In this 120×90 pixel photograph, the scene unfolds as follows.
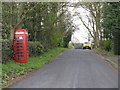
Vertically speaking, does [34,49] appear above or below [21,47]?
A: below

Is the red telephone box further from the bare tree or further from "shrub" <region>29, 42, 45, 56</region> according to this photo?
the bare tree

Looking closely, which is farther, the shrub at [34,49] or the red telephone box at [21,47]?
the shrub at [34,49]

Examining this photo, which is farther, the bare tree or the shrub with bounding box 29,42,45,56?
the bare tree

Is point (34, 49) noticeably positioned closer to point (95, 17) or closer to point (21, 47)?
point (21, 47)

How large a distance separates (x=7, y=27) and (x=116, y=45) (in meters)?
12.0

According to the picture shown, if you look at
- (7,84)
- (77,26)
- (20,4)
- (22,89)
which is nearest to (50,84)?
(22,89)

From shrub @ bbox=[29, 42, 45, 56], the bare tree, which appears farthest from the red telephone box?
the bare tree

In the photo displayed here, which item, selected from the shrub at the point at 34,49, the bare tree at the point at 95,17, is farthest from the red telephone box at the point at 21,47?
the bare tree at the point at 95,17

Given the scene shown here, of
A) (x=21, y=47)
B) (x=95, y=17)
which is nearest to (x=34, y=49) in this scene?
(x=21, y=47)

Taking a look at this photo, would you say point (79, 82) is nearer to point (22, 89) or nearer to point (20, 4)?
point (22, 89)

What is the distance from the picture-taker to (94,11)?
1505 inches

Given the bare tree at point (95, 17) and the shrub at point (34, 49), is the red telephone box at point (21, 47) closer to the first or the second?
the shrub at point (34, 49)

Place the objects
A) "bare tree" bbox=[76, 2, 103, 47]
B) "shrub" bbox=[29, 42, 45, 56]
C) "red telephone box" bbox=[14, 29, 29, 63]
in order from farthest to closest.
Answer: "bare tree" bbox=[76, 2, 103, 47]
"shrub" bbox=[29, 42, 45, 56]
"red telephone box" bbox=[14, 29, 29, 63]

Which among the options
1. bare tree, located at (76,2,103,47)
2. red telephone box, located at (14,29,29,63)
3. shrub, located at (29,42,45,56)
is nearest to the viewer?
red telephone box, located at (14,29,29,63)
